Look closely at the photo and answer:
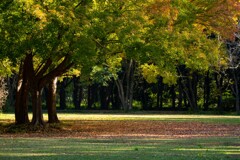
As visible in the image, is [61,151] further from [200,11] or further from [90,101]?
[90,101]

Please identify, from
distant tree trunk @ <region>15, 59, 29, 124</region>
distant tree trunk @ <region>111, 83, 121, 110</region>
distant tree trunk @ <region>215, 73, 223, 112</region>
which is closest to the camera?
distant tree trunk @ <region>15, 59, 29, 124</region>

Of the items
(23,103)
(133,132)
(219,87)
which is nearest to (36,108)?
(23,103)

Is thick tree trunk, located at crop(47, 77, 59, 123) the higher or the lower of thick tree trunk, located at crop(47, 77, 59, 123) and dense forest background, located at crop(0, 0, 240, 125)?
the lower

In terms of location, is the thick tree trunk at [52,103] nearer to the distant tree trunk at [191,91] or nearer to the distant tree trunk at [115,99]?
the distant tree trunk at [191,91]

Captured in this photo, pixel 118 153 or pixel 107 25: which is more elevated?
pixel 107 25

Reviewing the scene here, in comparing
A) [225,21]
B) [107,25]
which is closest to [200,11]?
[225,21]

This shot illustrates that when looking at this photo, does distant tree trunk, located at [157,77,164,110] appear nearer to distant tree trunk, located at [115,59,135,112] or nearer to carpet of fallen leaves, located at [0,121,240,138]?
distant tree trunk, located at [115,59,135,112]

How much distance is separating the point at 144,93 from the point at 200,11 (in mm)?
46296

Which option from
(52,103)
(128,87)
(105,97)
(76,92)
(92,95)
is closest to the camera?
(52,103)

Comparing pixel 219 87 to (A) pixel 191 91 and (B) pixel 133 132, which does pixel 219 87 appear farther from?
(B) pixel 133 132

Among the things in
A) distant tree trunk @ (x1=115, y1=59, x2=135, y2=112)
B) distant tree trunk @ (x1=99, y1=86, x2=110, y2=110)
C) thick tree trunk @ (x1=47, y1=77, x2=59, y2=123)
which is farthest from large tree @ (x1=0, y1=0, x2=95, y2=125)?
distant tree trunk @ (x1=99, y1=86, x2=110, y2=110)

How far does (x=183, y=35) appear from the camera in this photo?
31672mm

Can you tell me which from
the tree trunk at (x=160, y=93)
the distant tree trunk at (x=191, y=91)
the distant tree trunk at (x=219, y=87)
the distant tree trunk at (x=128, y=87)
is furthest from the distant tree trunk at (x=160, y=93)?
the distant tree trunk at (x=219, y=87)

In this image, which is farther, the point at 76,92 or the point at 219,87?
the point at 76,92
